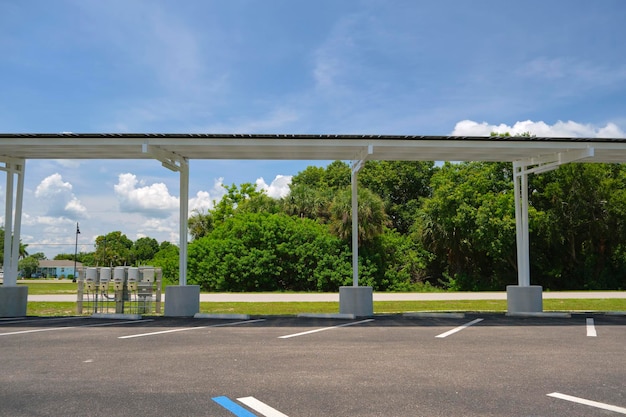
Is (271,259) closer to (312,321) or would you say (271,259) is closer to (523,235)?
(523,235)

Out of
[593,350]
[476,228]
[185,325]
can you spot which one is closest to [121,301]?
[185,325]

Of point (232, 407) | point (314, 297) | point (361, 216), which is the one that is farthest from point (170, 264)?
point (232, 407)

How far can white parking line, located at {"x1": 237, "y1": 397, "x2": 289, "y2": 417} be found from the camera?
4.64 metres

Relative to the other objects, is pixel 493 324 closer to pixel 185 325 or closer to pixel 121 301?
pixel 185 325

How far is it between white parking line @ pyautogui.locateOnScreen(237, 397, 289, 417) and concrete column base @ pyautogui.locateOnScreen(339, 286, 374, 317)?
26.3ft

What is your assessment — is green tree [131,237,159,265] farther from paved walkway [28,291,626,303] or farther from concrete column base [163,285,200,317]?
concrete column base [163,285,200,317]

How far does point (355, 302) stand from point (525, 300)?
427 cm

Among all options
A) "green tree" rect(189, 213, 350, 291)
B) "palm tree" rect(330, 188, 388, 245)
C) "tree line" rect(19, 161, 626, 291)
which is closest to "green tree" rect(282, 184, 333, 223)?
"tree line" rect(19, 161, 626, 291)

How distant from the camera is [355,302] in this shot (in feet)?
42.7

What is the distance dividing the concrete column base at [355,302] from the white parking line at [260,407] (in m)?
8.02

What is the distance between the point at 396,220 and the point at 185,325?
39.1 meters

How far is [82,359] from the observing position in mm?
7055

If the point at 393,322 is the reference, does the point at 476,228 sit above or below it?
above

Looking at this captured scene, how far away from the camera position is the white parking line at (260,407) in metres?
4.64
